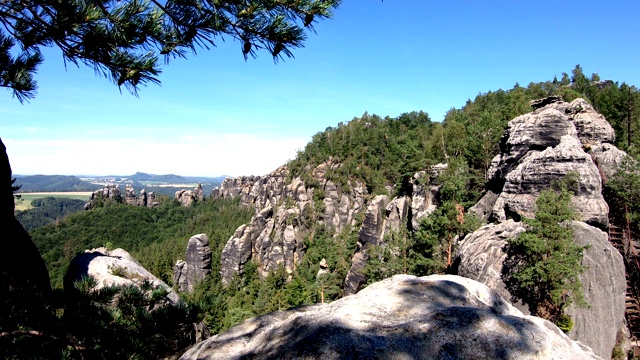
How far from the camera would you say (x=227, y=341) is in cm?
347

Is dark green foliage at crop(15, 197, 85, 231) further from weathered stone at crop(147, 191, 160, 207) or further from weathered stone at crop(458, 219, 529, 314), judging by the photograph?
weathered stone at crop(458, 219, 529, 314)

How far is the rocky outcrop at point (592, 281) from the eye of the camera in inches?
469

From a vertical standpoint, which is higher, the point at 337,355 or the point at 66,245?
the point at 337,355

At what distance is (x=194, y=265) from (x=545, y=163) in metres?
47.4

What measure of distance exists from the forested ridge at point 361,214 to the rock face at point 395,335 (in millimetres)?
617

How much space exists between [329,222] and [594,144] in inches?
1566

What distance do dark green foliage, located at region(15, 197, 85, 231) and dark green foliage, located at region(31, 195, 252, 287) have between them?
53.8 metres

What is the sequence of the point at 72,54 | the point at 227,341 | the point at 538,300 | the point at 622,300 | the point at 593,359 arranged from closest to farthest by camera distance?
the point at 593,359 → the point at 72,54 → the point at 227,341 → the point at 538,300 → the point at 622,300

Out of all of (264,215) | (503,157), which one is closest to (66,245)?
(264,215)

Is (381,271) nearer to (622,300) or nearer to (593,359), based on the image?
(622,300)

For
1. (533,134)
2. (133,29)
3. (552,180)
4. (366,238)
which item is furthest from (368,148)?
(133,29)

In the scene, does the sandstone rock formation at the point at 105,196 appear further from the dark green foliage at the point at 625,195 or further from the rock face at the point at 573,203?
the dark green foliage at the point at 625,195

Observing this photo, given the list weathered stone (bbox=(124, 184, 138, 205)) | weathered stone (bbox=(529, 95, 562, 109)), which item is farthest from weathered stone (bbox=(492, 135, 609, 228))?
weathered stone (bbox=(124, 184, 138, 205))

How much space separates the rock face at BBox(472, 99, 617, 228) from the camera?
14.5 m
